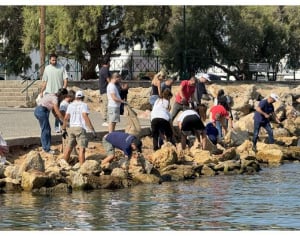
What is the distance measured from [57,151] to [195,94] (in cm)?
553

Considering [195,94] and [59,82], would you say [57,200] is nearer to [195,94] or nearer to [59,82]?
[59,82]

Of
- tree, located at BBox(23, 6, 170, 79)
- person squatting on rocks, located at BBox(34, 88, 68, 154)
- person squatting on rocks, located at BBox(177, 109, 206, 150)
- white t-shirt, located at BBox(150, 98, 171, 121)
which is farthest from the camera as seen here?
tree, located at BBox(23, 6, 170, 79)

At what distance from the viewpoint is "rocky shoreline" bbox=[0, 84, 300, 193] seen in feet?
59.7

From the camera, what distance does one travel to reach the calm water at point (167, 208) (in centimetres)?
1403

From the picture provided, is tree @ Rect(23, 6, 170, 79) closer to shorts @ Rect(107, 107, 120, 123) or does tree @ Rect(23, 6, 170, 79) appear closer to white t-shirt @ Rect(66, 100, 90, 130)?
Result: shorts @ Rect(107, 107, 120, 123)

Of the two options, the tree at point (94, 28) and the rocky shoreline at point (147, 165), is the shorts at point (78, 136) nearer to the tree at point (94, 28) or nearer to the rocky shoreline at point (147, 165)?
the rocky shoreline at point (147, 165)

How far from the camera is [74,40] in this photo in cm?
4903

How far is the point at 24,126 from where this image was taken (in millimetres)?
25453

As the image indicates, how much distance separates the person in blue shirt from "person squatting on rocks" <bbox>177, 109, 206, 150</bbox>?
3378 mm

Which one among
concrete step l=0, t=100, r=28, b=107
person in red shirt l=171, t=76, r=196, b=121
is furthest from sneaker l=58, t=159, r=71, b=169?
concrete step l=0, t=100, r=28, b=107

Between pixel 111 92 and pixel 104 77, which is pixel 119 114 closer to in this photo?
pixel 111 92

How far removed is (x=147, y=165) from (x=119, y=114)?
3.44m

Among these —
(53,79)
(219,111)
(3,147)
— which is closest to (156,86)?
(219,111)

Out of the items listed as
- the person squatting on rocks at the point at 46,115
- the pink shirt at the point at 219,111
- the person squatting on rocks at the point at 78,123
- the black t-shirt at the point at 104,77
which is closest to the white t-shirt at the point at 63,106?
the person squatting on rocks at the point at 46,115
